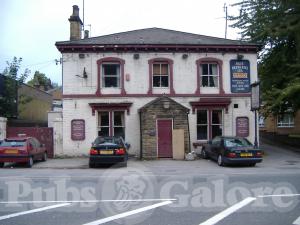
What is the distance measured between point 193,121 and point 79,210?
724 inches

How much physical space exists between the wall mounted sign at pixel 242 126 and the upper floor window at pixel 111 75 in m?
7.97

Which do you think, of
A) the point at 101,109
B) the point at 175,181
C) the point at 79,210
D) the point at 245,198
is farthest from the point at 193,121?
the point at 79,210

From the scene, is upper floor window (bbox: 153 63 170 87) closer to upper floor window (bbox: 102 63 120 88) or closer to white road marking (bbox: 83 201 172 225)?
upper floor window (bbox: 102 63 120 88)

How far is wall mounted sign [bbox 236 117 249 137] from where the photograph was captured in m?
27.7

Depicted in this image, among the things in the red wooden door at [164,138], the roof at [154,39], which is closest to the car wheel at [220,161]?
the red wooden door at [164,138]

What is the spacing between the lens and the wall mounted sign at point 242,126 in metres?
27.7

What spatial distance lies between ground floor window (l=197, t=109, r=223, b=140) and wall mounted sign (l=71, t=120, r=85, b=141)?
7237 millimetres

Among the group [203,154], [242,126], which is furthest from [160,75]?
[242,126]

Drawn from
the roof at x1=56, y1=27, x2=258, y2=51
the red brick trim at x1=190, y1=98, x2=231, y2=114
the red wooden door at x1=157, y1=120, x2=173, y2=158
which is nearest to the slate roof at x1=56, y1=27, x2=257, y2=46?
the roof at x1=56, y1=27, x2=258, y2=51

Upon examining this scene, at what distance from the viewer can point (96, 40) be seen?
2781 cm

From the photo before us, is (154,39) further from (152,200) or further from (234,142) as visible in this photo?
(152,200)

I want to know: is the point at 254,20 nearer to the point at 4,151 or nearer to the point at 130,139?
the point at 130,139

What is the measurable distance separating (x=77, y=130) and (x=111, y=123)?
2127mm

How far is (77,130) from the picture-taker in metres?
26.6
